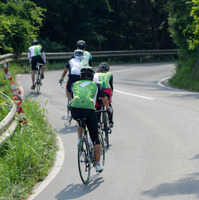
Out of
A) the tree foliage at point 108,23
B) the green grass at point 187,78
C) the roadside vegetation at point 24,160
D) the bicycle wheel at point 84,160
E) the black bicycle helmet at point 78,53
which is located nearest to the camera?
the roadside vegetation at point 24,160

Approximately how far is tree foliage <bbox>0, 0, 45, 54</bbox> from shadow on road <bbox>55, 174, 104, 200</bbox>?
15.3m

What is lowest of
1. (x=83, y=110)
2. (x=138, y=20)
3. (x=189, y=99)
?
(x=189, y=99)

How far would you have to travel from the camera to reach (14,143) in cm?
836

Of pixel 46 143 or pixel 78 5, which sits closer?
pixel 46 143

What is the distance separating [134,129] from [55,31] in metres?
25.0

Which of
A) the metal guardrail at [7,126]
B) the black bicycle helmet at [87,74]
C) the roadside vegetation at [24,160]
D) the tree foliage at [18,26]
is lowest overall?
the roadside vegetation at [24,160]

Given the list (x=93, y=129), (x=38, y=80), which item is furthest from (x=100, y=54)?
(x=93, y=129)

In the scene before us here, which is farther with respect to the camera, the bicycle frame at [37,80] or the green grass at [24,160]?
the bicycle frame at [37,80]

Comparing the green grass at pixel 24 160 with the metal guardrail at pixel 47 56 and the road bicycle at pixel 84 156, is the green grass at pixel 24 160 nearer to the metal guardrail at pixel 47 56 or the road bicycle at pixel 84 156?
the metal guardrail at pixel 47 56

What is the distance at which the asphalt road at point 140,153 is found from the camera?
22.6 ft

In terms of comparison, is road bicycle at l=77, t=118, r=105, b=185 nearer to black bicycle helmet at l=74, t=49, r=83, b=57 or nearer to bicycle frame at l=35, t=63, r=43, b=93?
black bicycle helmet at l=74, t=49, r=83, b=57

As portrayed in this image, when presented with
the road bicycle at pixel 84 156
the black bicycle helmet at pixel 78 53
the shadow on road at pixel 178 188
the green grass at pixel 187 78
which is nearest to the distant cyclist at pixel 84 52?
the black bicycle helmet at pixel 78 53

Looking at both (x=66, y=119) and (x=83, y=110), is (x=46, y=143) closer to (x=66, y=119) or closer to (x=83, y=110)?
(x=83, y=110)

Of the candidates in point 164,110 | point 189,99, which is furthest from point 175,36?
point 164,110
